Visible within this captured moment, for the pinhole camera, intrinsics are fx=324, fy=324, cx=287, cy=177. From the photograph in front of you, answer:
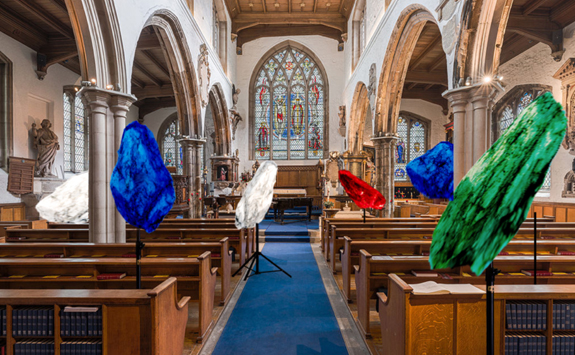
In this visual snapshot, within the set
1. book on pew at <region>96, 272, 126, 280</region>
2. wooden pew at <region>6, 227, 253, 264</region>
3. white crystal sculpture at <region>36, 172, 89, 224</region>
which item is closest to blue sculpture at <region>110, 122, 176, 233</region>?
book on pew at <region>96, 272, 126, 280</region>

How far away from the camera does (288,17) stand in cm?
1443

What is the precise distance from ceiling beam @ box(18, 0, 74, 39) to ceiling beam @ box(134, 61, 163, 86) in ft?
9.08

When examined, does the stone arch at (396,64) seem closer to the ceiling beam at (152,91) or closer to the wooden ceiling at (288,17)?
the wooden ceiling at (288,17)

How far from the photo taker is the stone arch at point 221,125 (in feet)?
42.8

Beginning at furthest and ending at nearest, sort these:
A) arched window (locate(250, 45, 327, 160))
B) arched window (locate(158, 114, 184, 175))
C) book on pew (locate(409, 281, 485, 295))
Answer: arched window (locate(158, 114, 184, 175)) < arched window (locate(250, 45, 327, 160)) < book on pew (locate(409, 281, 485, 295))

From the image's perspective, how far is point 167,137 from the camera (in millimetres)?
16922

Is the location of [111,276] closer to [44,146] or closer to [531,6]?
[44,146]

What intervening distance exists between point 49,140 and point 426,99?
1502 centimetres

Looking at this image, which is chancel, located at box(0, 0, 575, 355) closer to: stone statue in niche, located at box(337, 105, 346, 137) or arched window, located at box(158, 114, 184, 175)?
stone statue in niche, located at box(337, 105, 346, 137)

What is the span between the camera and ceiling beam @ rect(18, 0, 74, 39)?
7418 mm

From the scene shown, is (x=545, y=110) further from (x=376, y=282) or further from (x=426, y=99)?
(x=426, y=99)

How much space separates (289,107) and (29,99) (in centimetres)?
1035

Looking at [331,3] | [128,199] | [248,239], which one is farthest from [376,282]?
[331,3]

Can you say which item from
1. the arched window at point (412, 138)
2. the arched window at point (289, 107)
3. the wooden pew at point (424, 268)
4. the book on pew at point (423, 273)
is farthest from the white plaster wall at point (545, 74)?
the arched window at point (289, 107)
